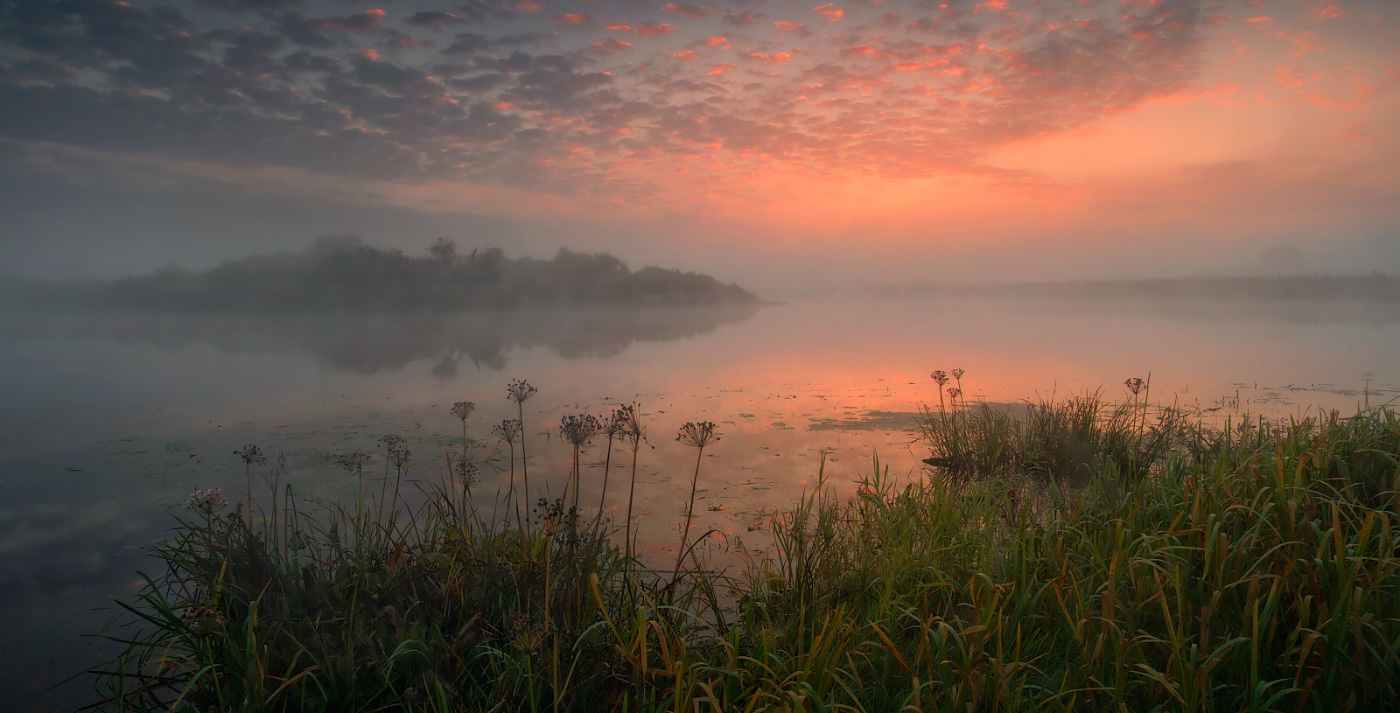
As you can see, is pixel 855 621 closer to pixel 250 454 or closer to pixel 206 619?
pixel 206 619

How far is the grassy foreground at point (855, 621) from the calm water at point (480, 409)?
111 cm

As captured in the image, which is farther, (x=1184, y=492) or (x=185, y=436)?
(x=185, y=436)

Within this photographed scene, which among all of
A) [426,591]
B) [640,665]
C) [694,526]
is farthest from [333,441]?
[640,665]

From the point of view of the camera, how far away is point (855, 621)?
2943 millimetres

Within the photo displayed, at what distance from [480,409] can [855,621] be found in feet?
24.4

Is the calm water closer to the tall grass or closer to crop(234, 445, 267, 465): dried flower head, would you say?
the tall grass

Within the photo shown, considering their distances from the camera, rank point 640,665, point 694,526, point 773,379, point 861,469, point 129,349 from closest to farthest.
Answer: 1. point 640,665
2. point 694,526
3. point 861,469
4. point 773,379
5. point 129,349

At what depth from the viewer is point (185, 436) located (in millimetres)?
7727

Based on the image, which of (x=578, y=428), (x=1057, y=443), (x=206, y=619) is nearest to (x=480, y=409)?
(x=578, y=428)

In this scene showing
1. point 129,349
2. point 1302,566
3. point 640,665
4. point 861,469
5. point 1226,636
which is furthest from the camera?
point 129,349

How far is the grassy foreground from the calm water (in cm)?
A: 111

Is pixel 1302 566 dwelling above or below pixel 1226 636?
above

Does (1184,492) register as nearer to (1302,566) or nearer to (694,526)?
(1302,566)

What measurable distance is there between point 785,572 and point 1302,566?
2.31m
